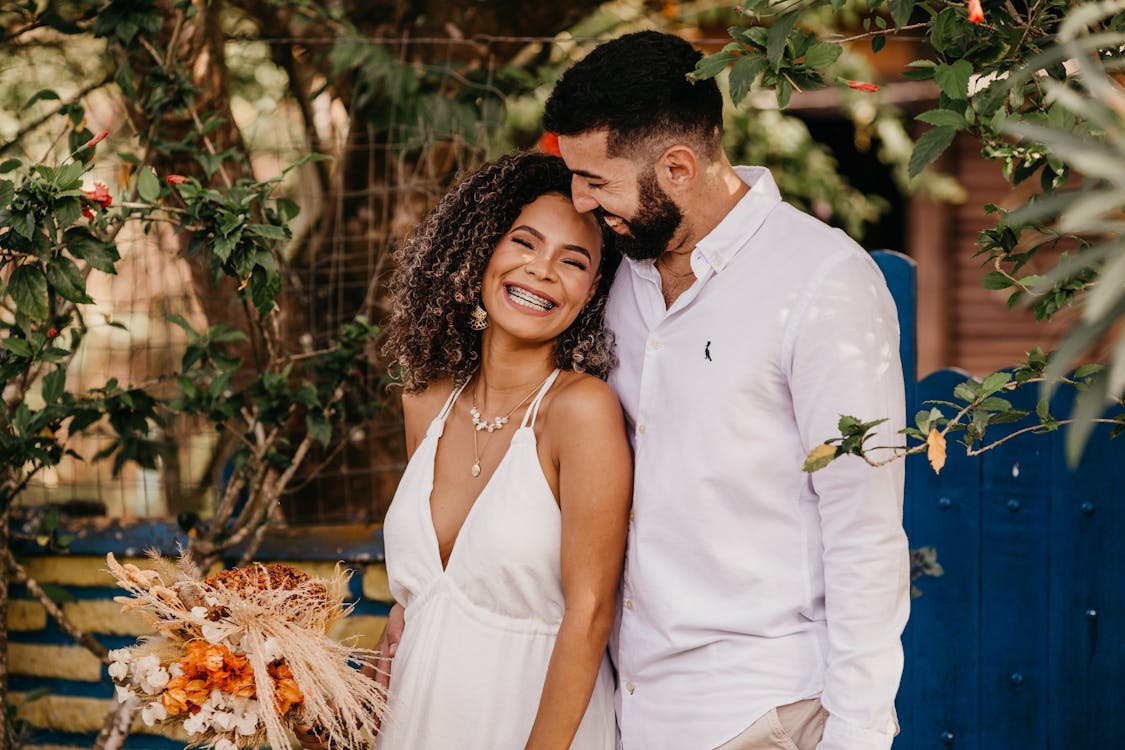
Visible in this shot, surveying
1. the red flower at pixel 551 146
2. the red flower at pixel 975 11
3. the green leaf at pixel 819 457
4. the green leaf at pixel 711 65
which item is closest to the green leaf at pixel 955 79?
the red flower at pixel 975 11

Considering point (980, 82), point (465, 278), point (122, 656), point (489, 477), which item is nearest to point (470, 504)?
point (489, 477)

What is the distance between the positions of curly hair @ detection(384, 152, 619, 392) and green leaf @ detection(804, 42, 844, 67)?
619mm

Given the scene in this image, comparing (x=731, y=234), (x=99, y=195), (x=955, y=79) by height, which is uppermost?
(x=955, y=79)

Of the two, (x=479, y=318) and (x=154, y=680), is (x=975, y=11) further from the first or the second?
(x=154, y=680)

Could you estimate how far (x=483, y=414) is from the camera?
241 cm

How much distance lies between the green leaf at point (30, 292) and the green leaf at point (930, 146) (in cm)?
175

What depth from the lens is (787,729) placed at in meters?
1.93

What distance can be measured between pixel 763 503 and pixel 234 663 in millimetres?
956

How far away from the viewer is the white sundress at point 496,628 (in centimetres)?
217

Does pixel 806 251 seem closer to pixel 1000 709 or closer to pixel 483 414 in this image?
pixel 483 414

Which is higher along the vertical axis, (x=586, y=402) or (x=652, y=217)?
(x=652, y=217)

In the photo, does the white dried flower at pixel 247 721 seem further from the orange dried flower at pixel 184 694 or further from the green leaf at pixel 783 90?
the green leaf at pixel 783 90

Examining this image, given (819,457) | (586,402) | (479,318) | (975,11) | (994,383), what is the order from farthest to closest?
(479,318), (586,402), (994,383), (975,11), (819,457)

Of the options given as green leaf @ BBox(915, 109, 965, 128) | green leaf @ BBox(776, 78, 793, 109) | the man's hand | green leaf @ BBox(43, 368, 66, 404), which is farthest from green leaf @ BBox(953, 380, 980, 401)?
green leaf @ BBox(43, 368, 66, 404)
